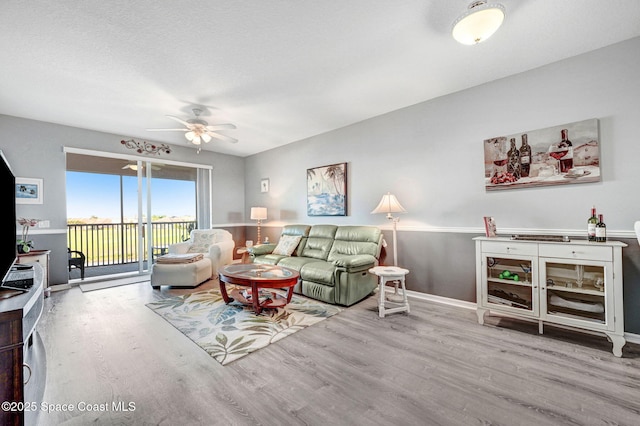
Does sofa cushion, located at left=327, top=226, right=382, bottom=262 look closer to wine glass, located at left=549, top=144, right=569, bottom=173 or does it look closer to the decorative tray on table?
the decorative tray on table

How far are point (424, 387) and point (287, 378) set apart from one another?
94 cm

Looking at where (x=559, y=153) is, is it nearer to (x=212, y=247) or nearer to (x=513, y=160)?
(x=513, y=160)

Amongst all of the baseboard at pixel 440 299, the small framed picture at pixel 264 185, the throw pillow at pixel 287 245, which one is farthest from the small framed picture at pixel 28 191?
the baseboard at pixel 440 299

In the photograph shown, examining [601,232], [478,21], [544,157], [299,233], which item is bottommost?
[299,233]

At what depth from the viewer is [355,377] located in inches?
74.8

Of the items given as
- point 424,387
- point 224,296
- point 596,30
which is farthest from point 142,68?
point 596,30

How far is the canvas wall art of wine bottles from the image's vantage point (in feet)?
8.32

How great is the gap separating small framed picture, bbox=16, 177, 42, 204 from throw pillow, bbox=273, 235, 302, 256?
3.74m

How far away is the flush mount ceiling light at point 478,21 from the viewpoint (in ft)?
6.07

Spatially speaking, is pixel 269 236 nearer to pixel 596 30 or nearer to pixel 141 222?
pixel 141 222

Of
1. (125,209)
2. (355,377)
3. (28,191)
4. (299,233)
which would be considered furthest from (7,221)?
(125,209)

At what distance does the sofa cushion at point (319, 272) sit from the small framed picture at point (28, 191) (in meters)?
4.28

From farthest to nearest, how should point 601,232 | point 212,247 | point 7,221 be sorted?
point 212,247 < point 601,232 < point 7,221

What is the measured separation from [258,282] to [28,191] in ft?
13.4
